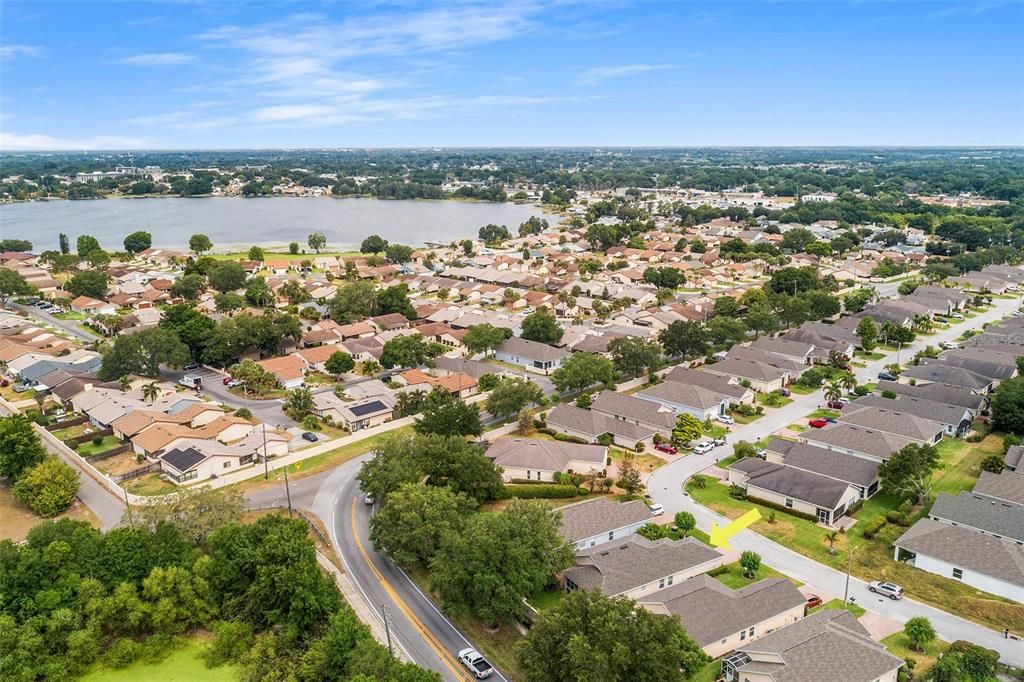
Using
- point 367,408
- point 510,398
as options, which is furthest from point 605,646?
point 367,408

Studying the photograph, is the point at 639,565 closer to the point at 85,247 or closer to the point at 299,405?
the point at 299,405

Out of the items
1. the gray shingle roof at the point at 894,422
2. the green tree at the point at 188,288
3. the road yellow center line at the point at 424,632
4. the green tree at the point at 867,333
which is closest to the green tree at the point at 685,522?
the road yellow center line at the point at 424,632

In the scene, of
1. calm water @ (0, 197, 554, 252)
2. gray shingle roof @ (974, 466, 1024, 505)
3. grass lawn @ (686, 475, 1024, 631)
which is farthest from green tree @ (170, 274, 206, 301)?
gray shingle roof @ (974, 466, 1024, 505)

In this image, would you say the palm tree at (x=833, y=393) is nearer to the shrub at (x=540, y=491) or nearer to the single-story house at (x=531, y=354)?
the single-story house at (x=531, y=354)

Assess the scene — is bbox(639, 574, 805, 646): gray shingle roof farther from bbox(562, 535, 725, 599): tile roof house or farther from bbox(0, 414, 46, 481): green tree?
bbox(0, 414, 46, 481): green tree

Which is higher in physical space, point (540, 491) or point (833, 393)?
point (833, 393)

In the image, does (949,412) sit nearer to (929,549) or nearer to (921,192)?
(929,549)
